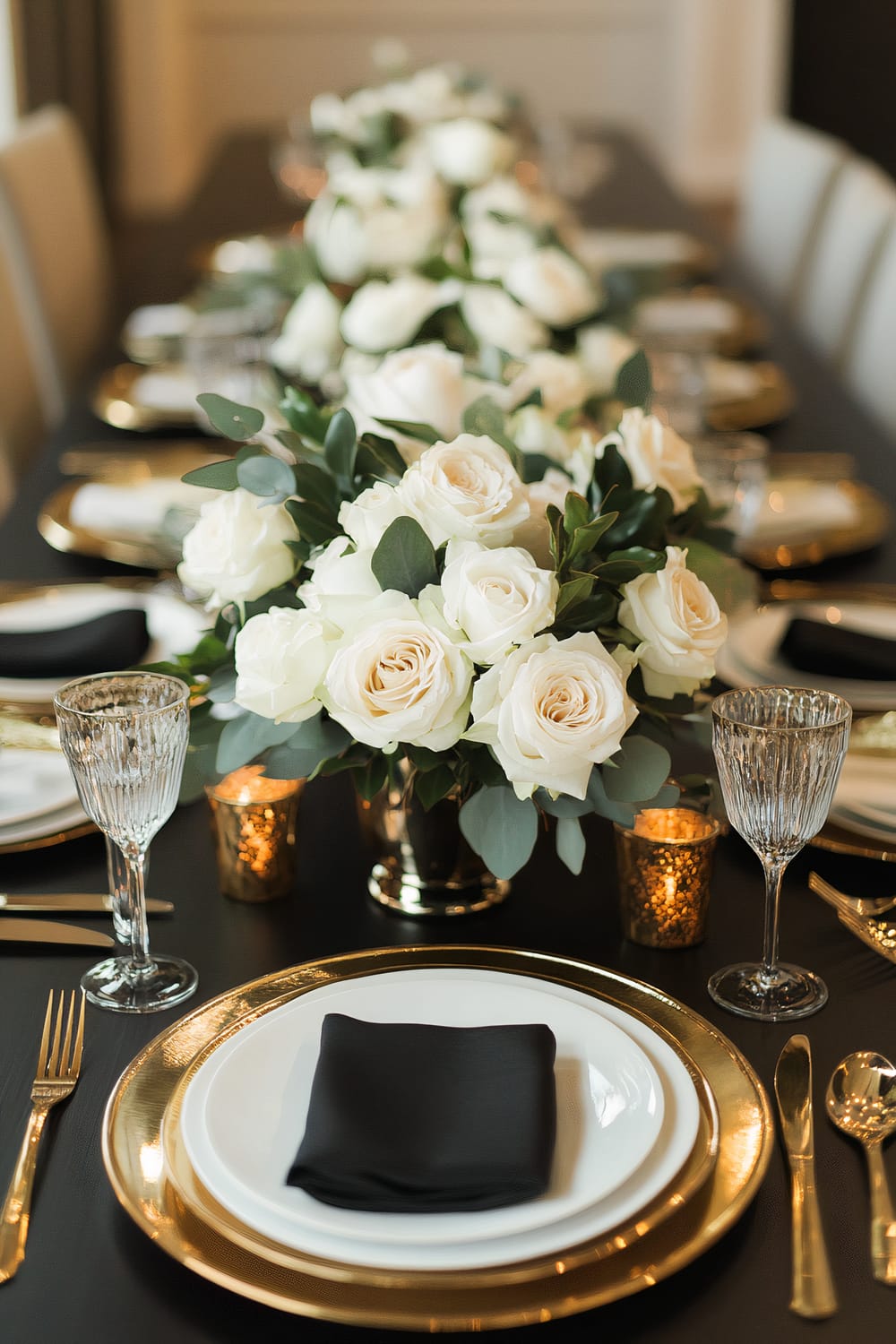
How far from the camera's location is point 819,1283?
0.65 meters

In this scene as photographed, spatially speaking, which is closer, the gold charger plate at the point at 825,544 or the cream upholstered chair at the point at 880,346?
the gold charger plate at the point at 825,544

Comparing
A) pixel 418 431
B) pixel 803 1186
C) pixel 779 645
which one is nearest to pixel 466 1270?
pixel 803 1186

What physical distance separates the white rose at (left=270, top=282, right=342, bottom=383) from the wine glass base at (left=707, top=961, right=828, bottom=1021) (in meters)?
1.08

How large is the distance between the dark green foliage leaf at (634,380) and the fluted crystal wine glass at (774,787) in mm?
246

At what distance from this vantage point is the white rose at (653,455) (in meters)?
0.94

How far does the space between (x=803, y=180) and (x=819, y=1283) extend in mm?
2990

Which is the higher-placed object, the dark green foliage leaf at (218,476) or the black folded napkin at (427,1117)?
the dark green foliage leaf at (218,476)

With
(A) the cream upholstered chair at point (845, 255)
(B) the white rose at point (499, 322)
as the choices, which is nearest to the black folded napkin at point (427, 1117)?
(B) the white rose at point (499, 322)

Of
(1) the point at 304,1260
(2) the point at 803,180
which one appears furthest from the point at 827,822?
(2) the point at 803,180

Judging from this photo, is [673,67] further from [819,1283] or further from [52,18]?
[819,1283]

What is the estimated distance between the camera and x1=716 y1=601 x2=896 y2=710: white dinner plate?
1222mm

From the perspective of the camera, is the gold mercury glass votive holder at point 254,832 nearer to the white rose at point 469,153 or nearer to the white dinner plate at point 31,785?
the white dinner plate at point 31,785

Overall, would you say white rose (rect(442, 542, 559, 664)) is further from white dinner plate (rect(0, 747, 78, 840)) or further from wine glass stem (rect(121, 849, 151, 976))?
white dinner plate (rect(0, 747, 78, 840))

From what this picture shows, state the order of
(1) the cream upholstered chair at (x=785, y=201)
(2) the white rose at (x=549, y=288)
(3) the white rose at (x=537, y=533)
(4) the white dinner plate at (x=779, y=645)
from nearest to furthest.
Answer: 1. (3) the white rose at (x=537, y=533)
2. (4) the white dinner plate at (x=779, y=645)
3. (2) the white rose at (x=549, y=288)
4. (1) the cream upholstered chair at (x=785, y=201)
